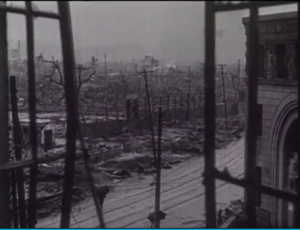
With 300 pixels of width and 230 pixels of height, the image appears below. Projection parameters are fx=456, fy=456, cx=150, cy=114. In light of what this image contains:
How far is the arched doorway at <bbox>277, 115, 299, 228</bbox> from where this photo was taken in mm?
1234

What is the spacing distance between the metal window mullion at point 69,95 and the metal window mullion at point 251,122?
0.48 meters

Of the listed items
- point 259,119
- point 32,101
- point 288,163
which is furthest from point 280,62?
point 32,101

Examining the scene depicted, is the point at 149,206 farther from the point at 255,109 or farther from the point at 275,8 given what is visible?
the point at 275,8

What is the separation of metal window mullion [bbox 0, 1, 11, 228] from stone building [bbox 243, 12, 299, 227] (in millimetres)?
694

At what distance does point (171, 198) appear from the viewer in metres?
1.30

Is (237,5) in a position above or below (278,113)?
above

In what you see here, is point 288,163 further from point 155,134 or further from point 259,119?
point 155,134

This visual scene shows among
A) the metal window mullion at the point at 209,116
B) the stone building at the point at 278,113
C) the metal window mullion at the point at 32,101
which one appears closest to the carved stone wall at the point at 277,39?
the stone building at the point at 278,113

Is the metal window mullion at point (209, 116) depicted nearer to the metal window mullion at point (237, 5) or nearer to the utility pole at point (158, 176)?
the metal window mullion at point (237, 5)

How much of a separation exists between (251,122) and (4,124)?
28.5 inches

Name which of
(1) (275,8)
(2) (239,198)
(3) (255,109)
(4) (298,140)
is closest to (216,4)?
(1) (275,8)

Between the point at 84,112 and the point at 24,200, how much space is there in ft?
1.13

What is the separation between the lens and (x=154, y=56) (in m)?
1.25

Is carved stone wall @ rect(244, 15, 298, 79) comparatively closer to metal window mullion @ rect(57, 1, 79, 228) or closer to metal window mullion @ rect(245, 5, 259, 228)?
metal window mullion @ rect(245, 5, 259, 228)
